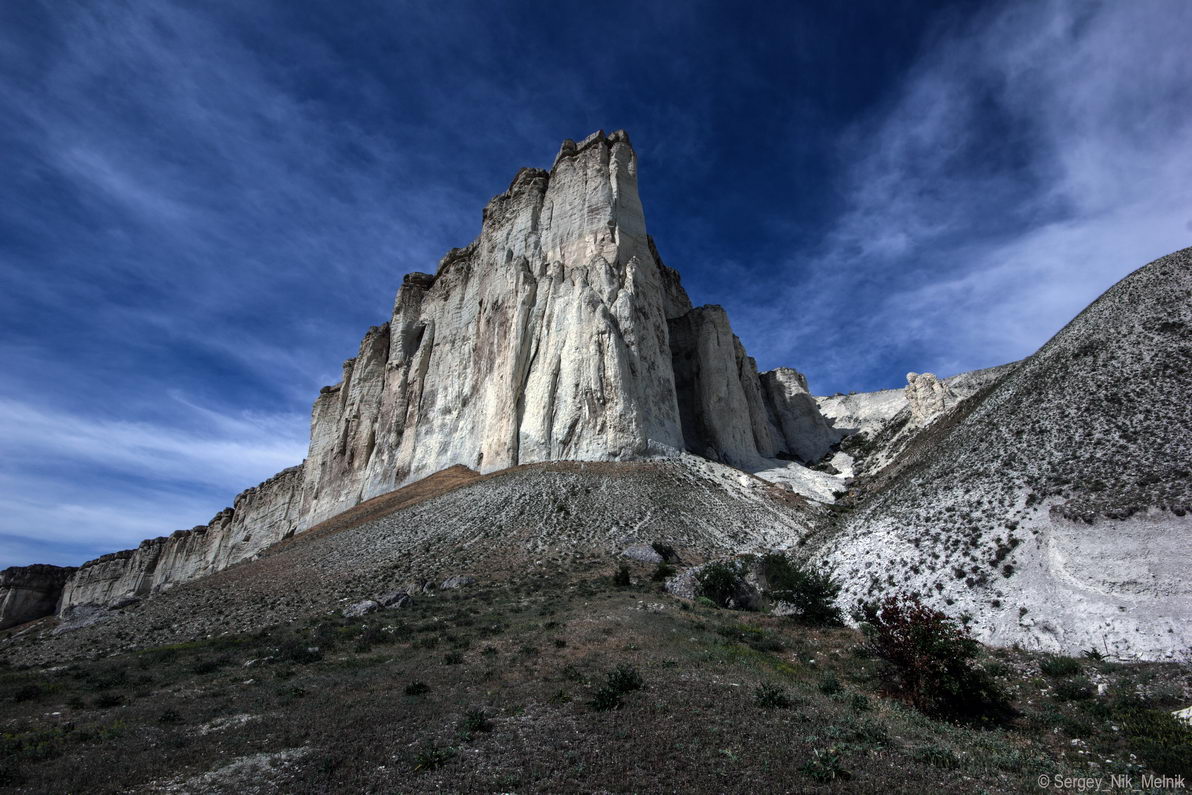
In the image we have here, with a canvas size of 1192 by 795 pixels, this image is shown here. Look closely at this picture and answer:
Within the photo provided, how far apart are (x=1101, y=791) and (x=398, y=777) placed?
30.3 ft

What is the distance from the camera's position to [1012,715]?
1063 cm

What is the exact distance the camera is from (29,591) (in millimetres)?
83062

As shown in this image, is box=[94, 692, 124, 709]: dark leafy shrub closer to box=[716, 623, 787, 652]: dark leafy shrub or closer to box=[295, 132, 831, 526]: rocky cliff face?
box=[716, 623, 787, 652]: dark leafy shrub

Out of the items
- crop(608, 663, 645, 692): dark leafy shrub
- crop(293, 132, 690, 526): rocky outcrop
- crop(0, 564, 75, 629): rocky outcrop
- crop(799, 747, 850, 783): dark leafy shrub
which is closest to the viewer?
crop(799, 747, 850, 783): dark leafy shrub

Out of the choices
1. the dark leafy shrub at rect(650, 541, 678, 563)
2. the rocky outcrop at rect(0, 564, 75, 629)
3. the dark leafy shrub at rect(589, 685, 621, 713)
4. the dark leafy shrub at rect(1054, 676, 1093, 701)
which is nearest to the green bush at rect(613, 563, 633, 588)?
the dark leafy shrub at rect(650, 541, 678, 563)

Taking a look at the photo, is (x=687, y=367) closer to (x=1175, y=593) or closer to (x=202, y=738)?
(x=1175, y=593)

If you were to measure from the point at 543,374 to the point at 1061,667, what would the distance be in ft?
118

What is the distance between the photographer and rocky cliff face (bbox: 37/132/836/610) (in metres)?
43.0

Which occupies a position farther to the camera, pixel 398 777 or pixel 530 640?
pixel 530 640

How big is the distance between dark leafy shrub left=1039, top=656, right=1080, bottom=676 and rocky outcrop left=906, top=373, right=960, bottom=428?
44.2 meters

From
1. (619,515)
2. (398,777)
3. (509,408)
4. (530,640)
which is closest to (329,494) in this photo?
(509,408)

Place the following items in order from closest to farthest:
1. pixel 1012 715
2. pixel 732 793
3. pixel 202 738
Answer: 1. pixel 732 793
2. pixel 202 738
3. pixel 1012 715

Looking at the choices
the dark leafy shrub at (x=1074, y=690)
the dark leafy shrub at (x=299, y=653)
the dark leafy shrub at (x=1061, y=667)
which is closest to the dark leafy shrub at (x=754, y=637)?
the dark leafy shrub at (x=1061, y=667)

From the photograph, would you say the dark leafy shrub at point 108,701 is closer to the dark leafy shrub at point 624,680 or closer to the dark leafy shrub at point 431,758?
the dark leafy shrub at point 431,758
